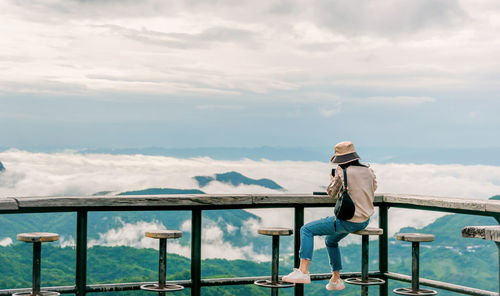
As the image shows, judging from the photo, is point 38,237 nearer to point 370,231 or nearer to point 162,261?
point 162,261

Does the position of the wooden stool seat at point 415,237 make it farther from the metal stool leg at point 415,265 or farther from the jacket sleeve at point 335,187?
the jacket sleeve at point 335,187

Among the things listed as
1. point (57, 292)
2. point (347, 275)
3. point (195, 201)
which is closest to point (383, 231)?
point (347, 275)

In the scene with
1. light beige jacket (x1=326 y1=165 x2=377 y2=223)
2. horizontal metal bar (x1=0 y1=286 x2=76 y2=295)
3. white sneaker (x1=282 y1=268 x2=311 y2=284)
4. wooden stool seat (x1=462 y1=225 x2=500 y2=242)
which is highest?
light beige jacket (x1=326 y1=165 x2=377 y2=223)

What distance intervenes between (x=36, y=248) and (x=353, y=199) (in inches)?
108

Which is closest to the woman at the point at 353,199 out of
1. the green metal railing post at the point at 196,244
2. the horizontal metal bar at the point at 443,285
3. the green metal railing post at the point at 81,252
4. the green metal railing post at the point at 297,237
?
the green metal railing post at the point at 297,237

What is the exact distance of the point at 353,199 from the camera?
250 inches

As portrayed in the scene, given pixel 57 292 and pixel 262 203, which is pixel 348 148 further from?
pixel 57 292

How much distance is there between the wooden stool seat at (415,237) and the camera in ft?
21.6

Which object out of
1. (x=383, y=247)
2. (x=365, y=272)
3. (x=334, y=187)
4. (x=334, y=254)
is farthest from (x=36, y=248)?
(x=383, y=247)

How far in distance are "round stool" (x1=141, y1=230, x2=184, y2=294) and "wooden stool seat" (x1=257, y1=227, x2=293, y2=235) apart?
0.77 metres

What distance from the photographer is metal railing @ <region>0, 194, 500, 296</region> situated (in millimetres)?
6116

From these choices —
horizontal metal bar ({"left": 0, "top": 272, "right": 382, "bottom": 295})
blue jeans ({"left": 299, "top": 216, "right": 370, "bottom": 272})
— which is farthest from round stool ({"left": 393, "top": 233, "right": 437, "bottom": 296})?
horizontal metal bar ({"left": 0, "top": 272, "right": 382, "bottom": 295})

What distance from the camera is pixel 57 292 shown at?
6273 millimetres

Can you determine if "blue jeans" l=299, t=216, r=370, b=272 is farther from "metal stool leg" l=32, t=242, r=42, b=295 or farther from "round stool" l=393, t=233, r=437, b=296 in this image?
"metal stool leg" l=32, t=242, r=42, b=295
